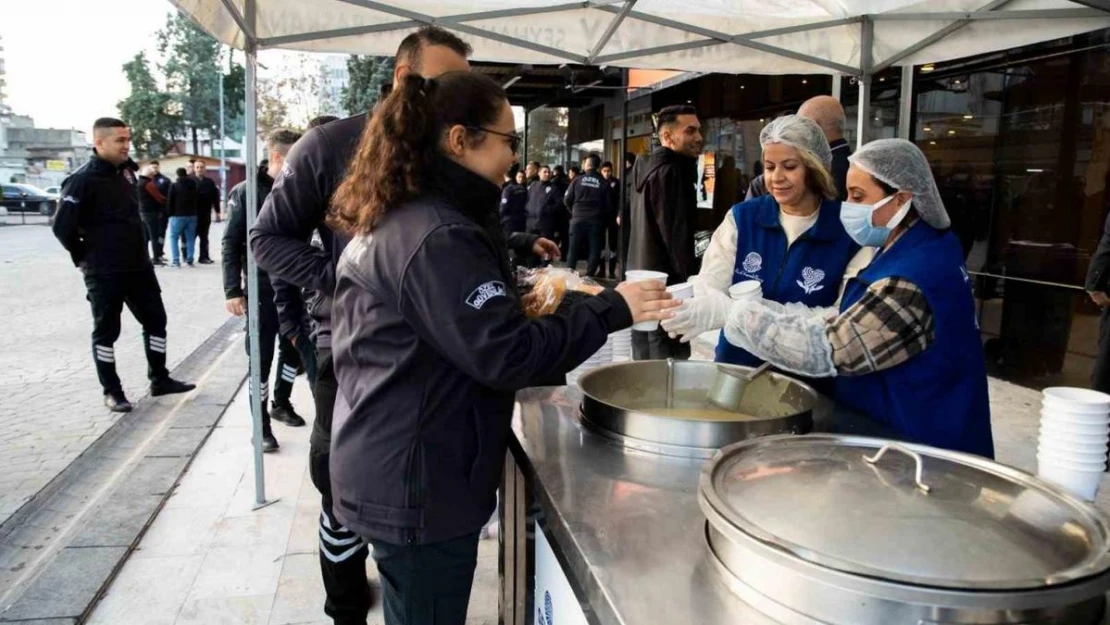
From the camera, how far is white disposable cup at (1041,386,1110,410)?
4.14ft

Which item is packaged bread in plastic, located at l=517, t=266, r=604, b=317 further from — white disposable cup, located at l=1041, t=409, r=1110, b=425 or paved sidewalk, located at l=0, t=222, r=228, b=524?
paved sidewalk, located at l=0, t=222, r=228, b=524

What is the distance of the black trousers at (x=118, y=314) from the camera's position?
16.7ft

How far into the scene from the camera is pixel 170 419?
203 inches

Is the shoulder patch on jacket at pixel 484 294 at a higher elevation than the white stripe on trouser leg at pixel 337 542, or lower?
higher

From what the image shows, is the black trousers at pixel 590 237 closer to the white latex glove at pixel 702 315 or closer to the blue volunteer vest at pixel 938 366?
the white latex glove at pixel 702 315

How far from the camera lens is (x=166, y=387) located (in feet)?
18.4

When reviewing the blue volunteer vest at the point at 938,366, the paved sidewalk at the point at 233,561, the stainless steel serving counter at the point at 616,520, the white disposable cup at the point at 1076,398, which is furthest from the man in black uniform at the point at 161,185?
the white disposable cup at the point at 1076,398

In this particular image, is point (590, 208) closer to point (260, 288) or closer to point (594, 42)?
point (594, 42)

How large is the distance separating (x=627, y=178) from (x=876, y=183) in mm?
11001

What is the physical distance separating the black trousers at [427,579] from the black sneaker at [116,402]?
446cm

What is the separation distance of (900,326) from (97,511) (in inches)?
146

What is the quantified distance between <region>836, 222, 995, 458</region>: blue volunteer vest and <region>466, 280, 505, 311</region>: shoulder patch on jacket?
0.89 meters

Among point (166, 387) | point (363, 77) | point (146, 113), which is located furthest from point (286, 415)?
point (146, 113)

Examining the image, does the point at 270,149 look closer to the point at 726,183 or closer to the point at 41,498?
the point at 41,498
